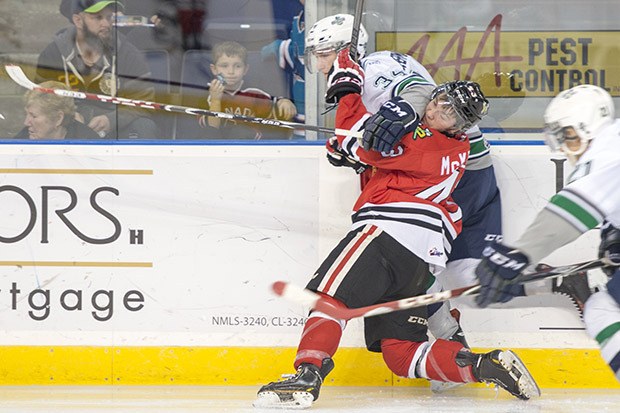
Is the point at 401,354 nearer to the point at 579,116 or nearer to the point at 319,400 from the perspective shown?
the point at 319,400

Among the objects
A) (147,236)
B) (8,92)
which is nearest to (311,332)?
(147,236)

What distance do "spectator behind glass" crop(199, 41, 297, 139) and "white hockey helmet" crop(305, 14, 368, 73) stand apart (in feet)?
1.09

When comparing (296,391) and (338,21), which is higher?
(338,21)

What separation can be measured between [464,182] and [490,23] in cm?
59

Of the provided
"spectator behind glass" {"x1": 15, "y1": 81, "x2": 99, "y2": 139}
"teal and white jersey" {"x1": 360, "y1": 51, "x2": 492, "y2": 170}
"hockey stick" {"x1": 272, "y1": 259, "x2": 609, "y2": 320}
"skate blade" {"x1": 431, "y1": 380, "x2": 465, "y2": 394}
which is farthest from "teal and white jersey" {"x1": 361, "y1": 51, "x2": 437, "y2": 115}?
"spectator behind glass" {"x1": 15, "y1": 81, "x2": 99, "y2": 139}

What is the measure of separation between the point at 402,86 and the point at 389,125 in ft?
0.97

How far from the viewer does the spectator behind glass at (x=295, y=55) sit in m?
4.19

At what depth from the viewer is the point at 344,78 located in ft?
12.2

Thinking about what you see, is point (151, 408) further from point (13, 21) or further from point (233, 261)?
point (13, 21)

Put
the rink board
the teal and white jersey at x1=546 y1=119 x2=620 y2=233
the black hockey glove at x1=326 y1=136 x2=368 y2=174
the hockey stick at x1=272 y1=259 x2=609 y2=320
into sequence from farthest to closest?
1. the rink board
2. the black hockey glove at x1=326 y1=136 x2=368 y2=174
3. the hockey stick at x1=272 y1=259 x2=609 y2=320
4. the teal and white jersey at x1=546 y1=119 x2=620 y2=233

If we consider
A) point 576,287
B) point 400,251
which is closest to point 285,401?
point 400,251

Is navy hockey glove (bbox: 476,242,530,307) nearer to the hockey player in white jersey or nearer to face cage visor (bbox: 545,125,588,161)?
the hockey player in white jersey

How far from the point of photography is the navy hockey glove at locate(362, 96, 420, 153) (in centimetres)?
358

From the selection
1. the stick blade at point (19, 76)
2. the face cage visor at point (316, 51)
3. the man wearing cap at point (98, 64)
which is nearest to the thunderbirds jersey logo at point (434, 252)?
the face cage visor at point (316, 51)
